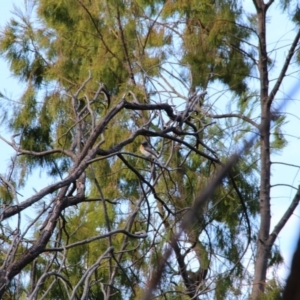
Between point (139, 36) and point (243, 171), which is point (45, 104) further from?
A: point (243, 171)

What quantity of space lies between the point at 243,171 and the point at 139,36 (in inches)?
72.3

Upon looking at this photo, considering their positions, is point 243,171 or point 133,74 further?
point 133,74

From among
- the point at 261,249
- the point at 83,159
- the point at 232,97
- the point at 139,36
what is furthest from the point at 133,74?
the point at 83,159

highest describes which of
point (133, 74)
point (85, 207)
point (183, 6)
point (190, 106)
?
point (183, 6)

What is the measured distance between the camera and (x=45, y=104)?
5.74 metres

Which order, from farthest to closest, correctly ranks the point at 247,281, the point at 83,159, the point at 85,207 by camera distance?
1. the point at 85,207
2. the point at 247,281
3. the point at 83,159

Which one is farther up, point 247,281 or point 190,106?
point 247,281

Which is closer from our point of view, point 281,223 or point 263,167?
point 281,223

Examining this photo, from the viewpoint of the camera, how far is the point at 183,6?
5383 millimetres

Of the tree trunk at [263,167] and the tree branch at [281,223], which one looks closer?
the tree trunk at [263,167]

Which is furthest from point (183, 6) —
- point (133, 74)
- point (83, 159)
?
point (83, 159)

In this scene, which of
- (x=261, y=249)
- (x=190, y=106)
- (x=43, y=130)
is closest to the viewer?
(x=190, y=106)

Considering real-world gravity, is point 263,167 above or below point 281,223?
above

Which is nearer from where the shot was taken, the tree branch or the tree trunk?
the tree trunk
